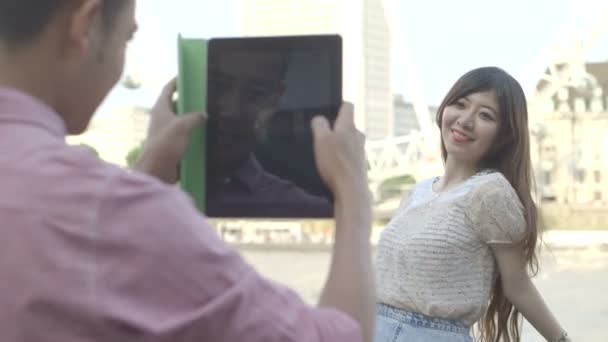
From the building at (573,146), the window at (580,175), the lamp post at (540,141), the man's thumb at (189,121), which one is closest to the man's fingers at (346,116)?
the man's thumb at (189,121)

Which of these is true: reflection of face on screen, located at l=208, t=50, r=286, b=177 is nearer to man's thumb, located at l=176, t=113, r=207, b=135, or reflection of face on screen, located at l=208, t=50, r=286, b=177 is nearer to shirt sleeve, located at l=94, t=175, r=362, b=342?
man's thumb, located at l=176, t=113, r=207, b=135

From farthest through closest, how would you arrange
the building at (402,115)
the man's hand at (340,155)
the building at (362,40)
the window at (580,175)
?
1. the building at (402,115)
2. the building at (362,40)
3. the window at (580,175)
4. the man's hand at (340,155)

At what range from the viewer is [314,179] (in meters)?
0.78

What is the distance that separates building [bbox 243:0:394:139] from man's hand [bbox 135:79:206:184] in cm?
1573

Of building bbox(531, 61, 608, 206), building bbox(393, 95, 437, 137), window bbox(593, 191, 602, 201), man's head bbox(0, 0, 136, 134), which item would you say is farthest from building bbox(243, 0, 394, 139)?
man's head bbox(0, 0, 136, 134)

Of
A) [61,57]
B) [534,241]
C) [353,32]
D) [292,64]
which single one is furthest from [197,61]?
[353,32]

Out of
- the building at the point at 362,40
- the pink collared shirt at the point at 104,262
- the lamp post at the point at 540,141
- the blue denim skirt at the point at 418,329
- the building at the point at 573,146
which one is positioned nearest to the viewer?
the pink collared shirt at the point at 104,262


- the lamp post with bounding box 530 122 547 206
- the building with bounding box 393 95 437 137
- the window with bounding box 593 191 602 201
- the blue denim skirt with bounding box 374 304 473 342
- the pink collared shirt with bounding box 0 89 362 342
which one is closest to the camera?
the pink collared shirt with bounding box 0 89 362 342

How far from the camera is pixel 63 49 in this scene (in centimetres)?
61

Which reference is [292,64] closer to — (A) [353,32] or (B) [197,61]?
(B) [197,61]

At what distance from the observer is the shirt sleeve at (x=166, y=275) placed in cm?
55

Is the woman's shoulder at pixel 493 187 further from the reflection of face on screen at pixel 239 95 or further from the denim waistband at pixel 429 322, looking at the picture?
the reflection of face on screen at pixel 239 95

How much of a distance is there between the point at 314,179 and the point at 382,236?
0.95 m

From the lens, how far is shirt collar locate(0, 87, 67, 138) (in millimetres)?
591
